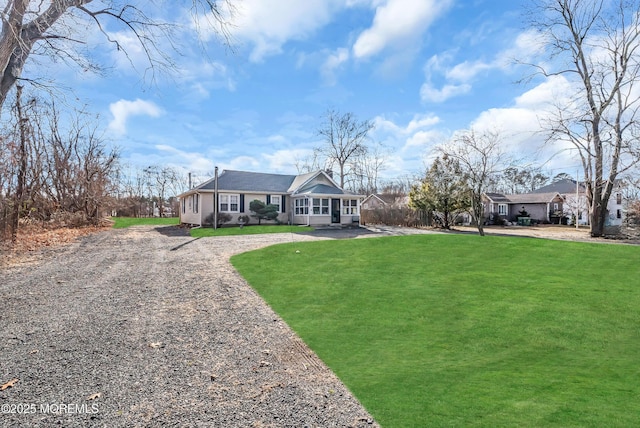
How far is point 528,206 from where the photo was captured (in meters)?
42.0

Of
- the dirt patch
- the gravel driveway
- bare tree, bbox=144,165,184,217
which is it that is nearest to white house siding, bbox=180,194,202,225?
the dirt patch

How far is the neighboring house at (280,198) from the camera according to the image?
23.5 m

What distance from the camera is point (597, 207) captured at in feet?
68.9

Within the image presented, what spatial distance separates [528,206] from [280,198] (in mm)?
34396

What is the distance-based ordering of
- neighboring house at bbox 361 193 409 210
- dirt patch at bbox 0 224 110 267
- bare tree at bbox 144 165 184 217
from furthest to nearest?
bare tree at bbox 144 165 184 217
neighboring house at bbox 361 193 409 210
dirt patch at bbox 0 224 110 267

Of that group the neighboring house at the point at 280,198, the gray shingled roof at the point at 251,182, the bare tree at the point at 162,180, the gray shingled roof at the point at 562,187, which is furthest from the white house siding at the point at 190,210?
the gray shingled roof at the point at 562,187

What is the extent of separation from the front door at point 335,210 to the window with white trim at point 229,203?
7.28 metres

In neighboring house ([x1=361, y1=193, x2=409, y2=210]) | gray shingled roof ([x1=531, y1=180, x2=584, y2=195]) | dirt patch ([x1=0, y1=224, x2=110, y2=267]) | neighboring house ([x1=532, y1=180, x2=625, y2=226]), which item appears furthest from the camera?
gray shingled roof ([x1=531, y1=180, x2=584, y2=195])

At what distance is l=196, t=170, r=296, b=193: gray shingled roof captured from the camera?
2399 centimetres

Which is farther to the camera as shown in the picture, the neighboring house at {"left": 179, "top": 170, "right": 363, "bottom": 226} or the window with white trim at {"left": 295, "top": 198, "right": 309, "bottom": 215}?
the window with white trim at {"left": 295, "top": 198, "right": 309, "bottom": 215}

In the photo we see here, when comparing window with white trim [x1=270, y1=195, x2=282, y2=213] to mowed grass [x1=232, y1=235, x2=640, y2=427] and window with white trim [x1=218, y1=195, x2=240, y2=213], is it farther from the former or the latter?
mowed grass [x1=232, y1=235, x2=640, y2=427]

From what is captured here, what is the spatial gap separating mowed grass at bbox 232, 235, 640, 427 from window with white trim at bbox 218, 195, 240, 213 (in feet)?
48.5

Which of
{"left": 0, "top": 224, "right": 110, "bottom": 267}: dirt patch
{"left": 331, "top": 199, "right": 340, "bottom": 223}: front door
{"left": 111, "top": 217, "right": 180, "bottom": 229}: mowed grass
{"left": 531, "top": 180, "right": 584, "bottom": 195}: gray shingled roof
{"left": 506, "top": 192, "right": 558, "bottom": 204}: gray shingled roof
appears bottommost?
{"left": 0, "top": 224, "right": 110, "bottom": 267}: dirt patch

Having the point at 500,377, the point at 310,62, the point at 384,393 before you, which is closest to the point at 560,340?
the point at 500,377
